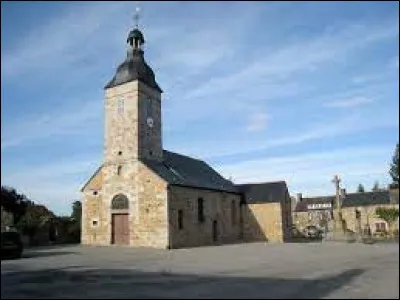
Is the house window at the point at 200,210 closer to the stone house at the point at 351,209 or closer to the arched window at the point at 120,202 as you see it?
the arched window at the point at 120,202

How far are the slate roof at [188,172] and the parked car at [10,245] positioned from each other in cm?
1359

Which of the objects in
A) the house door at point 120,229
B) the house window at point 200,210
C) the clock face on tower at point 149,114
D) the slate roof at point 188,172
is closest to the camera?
the house door at point 120,229

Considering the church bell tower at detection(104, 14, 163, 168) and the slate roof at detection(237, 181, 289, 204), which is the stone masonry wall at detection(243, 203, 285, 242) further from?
the church bell tower at detection(104, 14, 163, 168)

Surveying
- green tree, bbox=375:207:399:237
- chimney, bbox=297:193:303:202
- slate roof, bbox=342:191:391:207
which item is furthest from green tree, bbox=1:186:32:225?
chimney, bbox=297:193:303:202

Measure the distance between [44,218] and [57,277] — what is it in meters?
27.1

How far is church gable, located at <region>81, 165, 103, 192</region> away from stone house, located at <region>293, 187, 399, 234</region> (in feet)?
93.8

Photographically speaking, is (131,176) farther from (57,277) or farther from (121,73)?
(57,277)

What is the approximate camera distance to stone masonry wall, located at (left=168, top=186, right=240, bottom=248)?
35219 mm

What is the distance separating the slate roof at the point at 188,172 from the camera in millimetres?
36850

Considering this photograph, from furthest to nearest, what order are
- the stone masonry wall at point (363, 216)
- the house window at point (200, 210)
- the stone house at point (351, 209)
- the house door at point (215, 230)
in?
the stone masonry wall at point (363, 216)
the stone house at point (351, 209)
the house door at point (215, 230)
the house window at point (200, 210)

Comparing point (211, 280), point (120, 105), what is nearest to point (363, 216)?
point (120, 105)

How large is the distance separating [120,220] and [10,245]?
559 inches

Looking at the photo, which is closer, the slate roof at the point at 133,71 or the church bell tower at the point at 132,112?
the church bell tower at the point at 132,112

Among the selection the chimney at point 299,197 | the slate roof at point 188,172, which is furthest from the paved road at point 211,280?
the chimney at point 299,197
